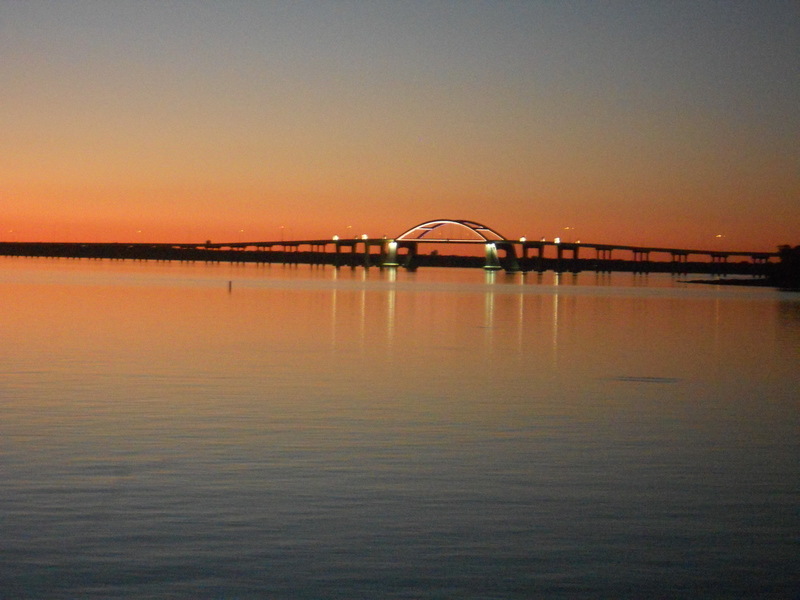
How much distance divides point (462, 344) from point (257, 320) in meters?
13.2

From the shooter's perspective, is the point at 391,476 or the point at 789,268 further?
the point at 789,268

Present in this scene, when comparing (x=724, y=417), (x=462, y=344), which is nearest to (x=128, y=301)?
(x=462, y=344)

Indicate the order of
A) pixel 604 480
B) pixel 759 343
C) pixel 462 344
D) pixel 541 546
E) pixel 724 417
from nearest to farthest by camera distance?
pixel 541 546, pixel 604 480, pixel 724 417, pixel 462 344, pixel 759 343

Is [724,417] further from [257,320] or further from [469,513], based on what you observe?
[257,320]

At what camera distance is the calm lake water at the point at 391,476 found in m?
9.05

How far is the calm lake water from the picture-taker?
9047 mm

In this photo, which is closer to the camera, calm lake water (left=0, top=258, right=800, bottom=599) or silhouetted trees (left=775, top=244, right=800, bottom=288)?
calm lake water (left=0, top=258, right=800, bottom=599)

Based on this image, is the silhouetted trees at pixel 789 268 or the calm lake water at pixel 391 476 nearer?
the calm lake water at pixel 391 476

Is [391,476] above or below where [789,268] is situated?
above

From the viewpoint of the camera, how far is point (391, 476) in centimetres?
1304

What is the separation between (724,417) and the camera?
19672 millimetres

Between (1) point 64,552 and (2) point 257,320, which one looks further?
(2) point 257,320

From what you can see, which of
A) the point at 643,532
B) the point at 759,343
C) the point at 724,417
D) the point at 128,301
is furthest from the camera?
the point at 128,301

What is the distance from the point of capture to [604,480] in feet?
43.3
